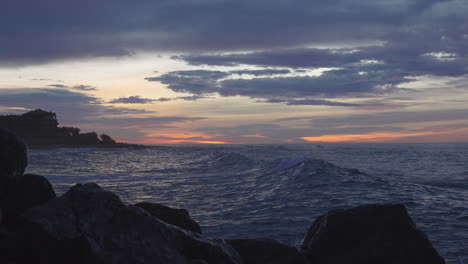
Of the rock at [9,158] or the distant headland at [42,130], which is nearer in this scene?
the rock at [9,158]

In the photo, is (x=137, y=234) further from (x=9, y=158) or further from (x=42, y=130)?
(x=42, y=130)

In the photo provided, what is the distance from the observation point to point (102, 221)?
4.31m

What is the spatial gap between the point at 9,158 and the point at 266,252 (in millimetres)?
3949

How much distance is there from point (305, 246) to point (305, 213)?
511 cm

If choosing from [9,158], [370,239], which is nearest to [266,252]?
[370,239]

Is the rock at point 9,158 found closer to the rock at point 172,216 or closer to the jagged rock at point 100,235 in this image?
the jagged rock at point 100,235

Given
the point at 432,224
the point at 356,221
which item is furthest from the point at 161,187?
the point at 356,221

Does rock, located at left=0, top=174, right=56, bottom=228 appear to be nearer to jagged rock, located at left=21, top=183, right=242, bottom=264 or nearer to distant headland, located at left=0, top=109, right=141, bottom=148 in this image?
jagged rock, located at left=21, top=183, right=242, bottom=264

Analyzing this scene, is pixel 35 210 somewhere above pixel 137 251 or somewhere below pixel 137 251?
above

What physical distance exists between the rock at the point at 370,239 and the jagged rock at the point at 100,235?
1958 mm

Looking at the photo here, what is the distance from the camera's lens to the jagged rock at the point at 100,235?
163 inches

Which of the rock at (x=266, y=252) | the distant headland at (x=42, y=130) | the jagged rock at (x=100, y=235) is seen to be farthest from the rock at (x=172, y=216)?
the distant headland at (x=42, y=130)

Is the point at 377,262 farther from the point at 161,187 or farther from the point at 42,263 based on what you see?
the point at 161,187

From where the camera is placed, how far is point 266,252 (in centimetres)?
557
